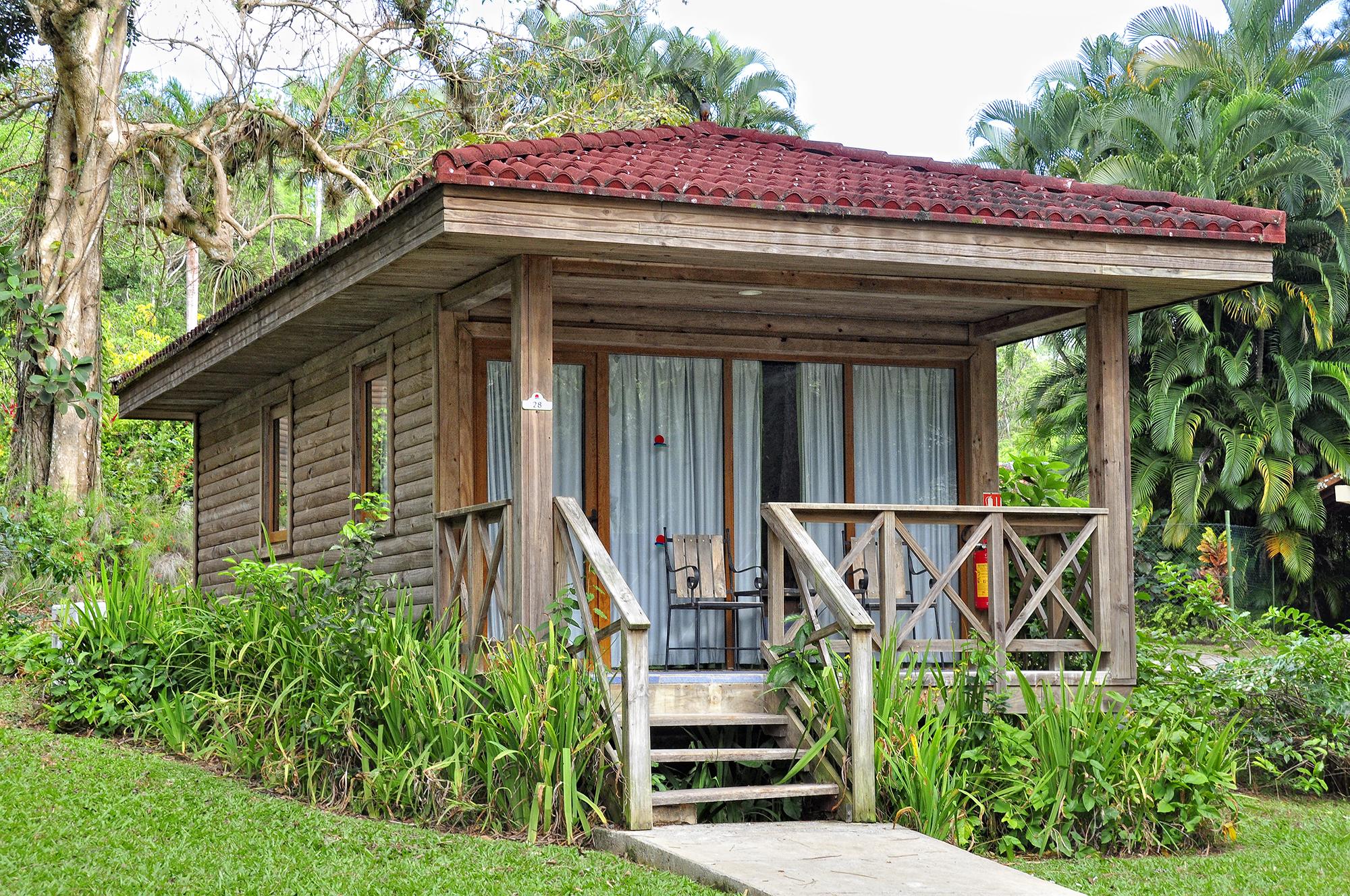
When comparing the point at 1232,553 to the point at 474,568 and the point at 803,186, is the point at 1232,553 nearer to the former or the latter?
the point at 803,186

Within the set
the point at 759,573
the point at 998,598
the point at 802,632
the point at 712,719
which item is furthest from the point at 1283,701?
the point at 712,719

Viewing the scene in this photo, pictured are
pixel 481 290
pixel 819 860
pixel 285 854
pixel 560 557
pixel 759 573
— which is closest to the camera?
pixel 819 860

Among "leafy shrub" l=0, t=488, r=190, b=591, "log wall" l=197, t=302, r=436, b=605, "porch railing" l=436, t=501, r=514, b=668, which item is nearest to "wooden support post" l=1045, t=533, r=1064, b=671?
"porch railing" l=436, t=501, r=514, b=668

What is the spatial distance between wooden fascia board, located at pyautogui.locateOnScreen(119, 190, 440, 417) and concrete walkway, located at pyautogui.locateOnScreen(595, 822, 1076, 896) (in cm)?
315

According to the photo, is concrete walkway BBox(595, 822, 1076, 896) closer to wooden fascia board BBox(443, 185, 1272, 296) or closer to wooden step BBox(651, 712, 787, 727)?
wooden step BBox(651, 712, 787, 727)

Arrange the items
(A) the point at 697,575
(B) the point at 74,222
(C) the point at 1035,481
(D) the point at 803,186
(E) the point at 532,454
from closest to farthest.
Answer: (E) the point at 532,454
(D) the point at 803,186
(A) the point at 697,575
(C) the point at 1035,481
(B) the point at 74,222

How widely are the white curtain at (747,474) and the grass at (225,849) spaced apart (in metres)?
4.03

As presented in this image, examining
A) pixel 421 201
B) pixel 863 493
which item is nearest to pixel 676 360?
pixel 863 493

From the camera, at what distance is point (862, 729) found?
22.5ft

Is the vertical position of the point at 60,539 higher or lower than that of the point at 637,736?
higher

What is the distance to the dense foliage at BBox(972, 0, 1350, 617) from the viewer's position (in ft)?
69.3

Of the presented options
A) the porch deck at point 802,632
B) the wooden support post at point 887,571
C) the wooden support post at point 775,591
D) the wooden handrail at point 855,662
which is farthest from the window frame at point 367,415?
the wooden support post at point 887,571

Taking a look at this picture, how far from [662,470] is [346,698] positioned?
326 centimetres

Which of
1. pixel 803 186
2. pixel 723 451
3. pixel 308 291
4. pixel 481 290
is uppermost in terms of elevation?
pixel 803 186
